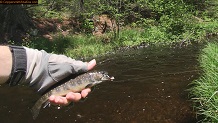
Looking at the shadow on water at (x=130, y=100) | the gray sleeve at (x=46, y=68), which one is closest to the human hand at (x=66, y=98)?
the gray sleeve at (x=46, y=68)

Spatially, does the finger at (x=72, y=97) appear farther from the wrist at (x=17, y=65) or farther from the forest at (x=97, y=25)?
the forest at (x=97, y=25)

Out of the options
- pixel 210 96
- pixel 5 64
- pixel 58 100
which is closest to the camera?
pixel 5 64

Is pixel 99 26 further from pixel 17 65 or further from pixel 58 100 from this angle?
pixel 17 65

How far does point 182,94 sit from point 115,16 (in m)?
18.4

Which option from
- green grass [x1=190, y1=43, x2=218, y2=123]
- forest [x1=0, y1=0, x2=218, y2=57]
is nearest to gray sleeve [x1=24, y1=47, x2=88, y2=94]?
green grass [x1=190, y1=43, x2=218, y2=123]

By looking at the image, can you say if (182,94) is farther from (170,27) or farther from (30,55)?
(170,27)

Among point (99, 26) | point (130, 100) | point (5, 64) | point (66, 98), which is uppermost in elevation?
point (5, 64)

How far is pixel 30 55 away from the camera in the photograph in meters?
2.28

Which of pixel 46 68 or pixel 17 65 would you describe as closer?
pixel 17 65

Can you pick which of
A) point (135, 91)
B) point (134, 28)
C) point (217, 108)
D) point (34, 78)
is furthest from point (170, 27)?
point (34, 78)

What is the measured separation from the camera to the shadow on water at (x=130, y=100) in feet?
29.0

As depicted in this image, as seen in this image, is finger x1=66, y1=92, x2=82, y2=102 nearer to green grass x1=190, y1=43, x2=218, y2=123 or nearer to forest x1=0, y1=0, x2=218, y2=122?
green grass x1=190, y1=43, x2=218, y2=123

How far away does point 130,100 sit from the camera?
10.2 meters

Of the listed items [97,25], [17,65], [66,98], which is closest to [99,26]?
[97,25]
